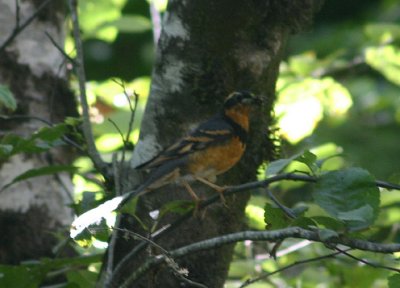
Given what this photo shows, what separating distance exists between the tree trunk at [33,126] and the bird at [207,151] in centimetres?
88

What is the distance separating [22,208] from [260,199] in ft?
3.22

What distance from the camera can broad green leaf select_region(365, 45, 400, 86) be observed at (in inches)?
215

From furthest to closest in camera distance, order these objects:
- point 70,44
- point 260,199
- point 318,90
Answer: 1. point 70,44
2. point 318,90
3. point 260,199

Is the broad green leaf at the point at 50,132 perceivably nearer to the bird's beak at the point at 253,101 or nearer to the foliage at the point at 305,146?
the foliage at the point at 305,146

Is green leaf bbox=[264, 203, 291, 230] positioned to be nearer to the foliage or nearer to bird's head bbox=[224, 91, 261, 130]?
the foliage

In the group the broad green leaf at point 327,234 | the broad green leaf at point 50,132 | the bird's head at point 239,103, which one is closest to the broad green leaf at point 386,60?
the bird's head at point 239,103

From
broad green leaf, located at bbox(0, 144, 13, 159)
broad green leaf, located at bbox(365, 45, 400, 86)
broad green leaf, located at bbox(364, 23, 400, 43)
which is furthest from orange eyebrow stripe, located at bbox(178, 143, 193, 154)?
broad green leaf, located at bbox(364, 23, 400, 43)

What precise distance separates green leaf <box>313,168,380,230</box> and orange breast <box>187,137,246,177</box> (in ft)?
2.53

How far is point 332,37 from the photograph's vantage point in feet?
29.3

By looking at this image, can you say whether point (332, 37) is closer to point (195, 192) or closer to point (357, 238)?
point (195, 192)

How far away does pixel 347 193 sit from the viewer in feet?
7.67

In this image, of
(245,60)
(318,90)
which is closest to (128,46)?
(318,90)

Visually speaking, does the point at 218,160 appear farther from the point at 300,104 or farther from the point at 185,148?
the point at 300,104

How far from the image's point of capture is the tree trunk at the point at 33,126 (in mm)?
4098
